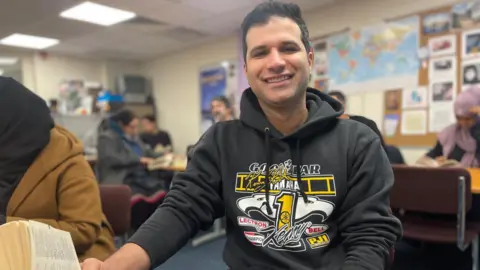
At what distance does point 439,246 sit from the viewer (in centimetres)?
275

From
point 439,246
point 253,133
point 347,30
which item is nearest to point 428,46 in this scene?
point 347,30

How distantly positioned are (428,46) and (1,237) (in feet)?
12.0

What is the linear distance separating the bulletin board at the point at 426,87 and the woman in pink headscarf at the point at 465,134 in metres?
0.55

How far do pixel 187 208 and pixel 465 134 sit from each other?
2.61 meters

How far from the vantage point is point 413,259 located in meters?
2.53

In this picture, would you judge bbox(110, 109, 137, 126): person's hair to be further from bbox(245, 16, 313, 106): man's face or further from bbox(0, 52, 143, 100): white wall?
bbox(0, 52, 143, 100): white wall

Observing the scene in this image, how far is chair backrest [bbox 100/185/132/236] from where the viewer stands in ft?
4.72

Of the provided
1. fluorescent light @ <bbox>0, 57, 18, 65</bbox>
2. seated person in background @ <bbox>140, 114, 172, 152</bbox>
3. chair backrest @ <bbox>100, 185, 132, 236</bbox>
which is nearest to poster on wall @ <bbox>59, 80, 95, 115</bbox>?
Result: fluorescent light @ <bbox>0, 57, 18, 65</bbox>

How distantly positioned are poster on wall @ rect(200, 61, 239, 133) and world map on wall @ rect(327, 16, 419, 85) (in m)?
1.65

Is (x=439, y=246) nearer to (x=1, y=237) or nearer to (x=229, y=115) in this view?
(x=229, y=115)

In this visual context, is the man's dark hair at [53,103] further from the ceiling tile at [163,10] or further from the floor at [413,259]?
the floor at [413,259]

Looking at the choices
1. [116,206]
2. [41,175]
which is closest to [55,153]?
[41,175]

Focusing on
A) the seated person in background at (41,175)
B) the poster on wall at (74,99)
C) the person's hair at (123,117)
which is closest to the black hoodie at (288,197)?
the seated person in background at (41,175)

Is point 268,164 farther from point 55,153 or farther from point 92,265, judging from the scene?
point 55,153
